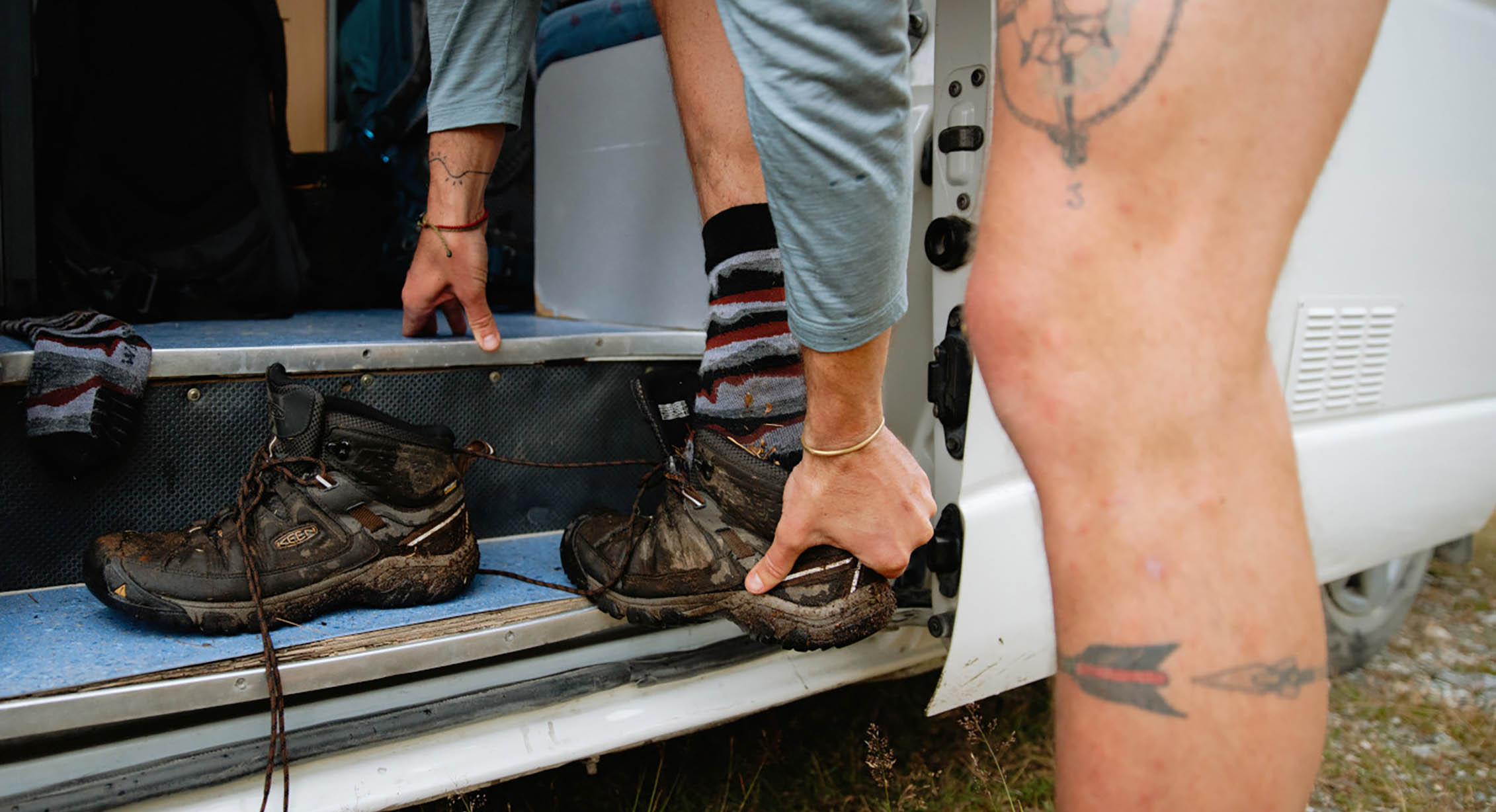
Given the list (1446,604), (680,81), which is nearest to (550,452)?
(680,81)

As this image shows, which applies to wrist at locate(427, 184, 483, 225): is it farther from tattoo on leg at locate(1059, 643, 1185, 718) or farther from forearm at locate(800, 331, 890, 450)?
tattoo on leg at locate(1059, 643, 1185, 718)

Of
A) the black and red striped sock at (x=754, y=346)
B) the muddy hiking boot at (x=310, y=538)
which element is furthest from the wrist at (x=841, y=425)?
the muddy hiking boot at (x=310, y=538)

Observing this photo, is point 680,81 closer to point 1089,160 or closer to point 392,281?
point 1089,160

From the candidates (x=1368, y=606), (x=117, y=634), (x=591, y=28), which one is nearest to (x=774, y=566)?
(x=117, y=634)

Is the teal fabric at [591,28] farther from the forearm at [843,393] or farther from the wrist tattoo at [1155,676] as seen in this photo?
the wrist tattoo at [1155,676]

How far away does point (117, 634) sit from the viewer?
3.65ft

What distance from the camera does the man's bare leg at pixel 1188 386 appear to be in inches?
20.9

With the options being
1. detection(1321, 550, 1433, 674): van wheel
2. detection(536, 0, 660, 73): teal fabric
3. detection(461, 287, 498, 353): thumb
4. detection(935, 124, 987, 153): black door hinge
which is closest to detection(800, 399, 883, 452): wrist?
detection(935, 124, 987, 153): black door hinge

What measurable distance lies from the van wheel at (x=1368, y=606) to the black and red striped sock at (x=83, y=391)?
2.28 meters

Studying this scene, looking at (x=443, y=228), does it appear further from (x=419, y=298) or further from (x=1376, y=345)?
(x=1376, y=345)

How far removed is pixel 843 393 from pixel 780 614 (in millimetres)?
388

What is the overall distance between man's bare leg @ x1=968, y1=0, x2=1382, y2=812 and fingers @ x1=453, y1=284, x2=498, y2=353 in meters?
1.07

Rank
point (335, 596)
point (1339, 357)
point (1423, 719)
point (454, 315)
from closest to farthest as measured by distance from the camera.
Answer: point (335, 596), point (1339, 357), point (454, 315), point (1423, 719)

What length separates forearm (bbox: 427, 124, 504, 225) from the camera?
56.7 inches
